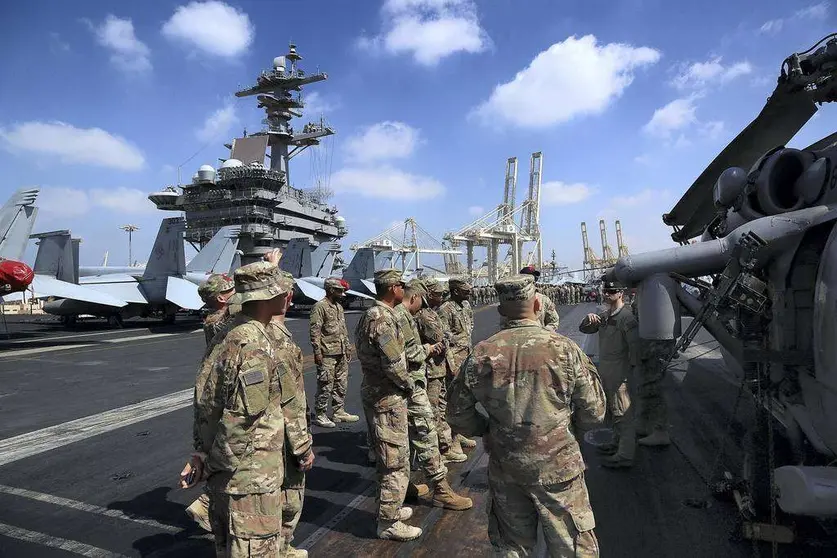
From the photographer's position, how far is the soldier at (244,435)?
2336 millimetres

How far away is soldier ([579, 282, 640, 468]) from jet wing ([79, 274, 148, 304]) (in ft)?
73.9

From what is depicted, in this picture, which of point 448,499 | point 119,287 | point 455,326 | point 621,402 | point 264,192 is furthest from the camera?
point 264,192

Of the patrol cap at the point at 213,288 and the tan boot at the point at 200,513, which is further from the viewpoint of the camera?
the patrol cap at the point at 213,288

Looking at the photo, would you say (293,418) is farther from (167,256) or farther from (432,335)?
(167,256)

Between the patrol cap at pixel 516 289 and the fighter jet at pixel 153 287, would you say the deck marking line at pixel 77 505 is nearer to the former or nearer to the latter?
the patrol cap at pixel 516 289

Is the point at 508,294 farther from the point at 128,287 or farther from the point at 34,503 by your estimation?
the point at 128,287

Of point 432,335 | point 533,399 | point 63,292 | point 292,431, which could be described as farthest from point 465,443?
point 63,292

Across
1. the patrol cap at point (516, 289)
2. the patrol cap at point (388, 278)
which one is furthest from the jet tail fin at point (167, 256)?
the patrol cap at point (516, 289)

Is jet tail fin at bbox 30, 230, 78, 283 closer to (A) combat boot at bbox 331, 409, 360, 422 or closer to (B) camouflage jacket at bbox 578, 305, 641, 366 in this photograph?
(A) combat boot at bbox 331, 409, 360, 422

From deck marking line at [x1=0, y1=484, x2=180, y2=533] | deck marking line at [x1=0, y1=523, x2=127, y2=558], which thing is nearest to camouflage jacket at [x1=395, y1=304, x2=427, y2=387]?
deck marking line at [x1=0, y1=484, x2=180, y2=533]

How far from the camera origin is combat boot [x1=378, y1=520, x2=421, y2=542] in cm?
349

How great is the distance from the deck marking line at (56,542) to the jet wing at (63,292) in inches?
668

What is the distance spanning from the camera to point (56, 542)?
360cm

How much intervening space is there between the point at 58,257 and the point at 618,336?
23.4 m
